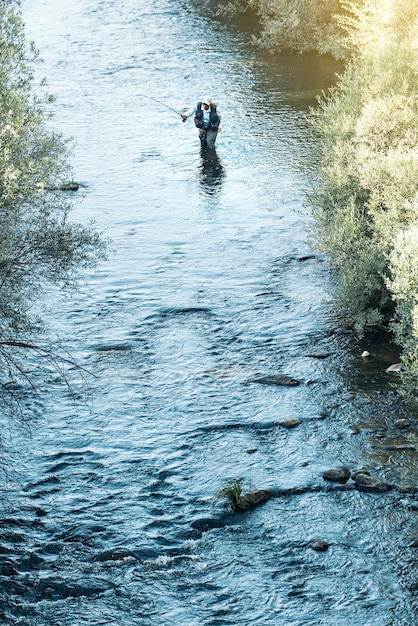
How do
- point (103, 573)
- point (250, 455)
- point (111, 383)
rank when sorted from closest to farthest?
1. point (103, 573)
2. point (250, 455)
3. point (111, 383)

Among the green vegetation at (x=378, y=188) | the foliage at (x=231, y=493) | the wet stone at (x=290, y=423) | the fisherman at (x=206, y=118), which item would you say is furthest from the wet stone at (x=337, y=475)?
the fisherman at (x=206, y=118)

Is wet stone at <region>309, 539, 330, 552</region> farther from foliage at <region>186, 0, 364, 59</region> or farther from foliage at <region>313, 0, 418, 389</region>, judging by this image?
foliage at <region>186, 0, 364, 59</region>

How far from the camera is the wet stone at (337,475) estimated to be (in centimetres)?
1248

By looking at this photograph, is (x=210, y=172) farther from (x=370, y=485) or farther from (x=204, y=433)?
(x=370, y=485)

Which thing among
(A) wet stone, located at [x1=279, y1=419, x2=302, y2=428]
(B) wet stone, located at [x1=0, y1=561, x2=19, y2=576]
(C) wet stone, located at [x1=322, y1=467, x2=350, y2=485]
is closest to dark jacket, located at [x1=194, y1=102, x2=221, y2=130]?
(A) wet stone, located at [x1=279, y1=419, x2=302, y2=428]

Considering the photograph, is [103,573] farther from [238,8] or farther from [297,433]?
[238,8]

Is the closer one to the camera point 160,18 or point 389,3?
point 389,3

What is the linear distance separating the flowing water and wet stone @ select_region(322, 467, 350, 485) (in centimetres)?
17

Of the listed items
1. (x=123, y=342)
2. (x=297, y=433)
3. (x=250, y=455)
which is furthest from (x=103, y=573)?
(x=123, y=342)

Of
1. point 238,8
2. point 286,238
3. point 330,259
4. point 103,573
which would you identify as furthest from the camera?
point 238,8

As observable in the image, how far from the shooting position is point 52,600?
10.7 m

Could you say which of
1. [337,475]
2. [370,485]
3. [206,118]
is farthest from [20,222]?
[206,118]

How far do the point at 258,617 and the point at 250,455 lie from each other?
3.24m

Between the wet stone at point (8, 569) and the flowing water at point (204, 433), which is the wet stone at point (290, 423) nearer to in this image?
the flowing water at point (204, 433)
